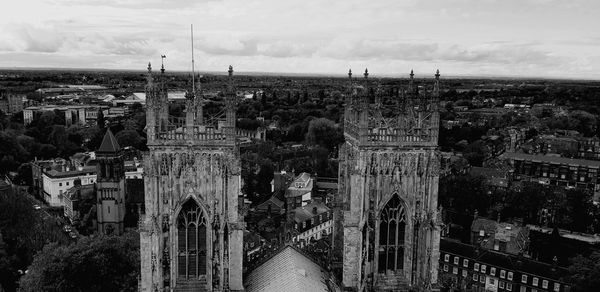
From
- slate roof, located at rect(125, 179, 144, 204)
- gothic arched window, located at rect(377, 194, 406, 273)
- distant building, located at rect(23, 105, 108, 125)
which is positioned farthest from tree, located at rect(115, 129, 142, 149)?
→ gothic arched window, located at rect(377, 194, 406, 273)

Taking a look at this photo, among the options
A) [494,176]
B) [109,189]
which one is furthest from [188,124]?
[494,176]

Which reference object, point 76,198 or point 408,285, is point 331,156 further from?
point 408,285

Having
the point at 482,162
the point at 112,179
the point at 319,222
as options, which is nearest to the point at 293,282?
the point at 319,222

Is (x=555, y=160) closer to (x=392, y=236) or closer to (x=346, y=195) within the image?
(x=392, y=236)

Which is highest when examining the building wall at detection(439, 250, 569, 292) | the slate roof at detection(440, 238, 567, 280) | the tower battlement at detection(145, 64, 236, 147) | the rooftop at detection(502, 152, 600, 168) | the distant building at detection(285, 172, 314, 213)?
the tower battlement at detection(145, 64, 236, 147)

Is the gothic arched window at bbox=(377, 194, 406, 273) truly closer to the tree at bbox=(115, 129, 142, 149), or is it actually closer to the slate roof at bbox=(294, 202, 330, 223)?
the slate roof at bbox=(294, 202, 330, 223)

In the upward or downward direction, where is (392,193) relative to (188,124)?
downward

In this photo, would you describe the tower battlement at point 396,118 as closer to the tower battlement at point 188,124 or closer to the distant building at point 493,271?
the tower battlement at point 188,124

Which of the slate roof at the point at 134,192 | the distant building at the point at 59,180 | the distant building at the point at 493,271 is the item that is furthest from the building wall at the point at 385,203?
the distant building at the point at 59,180
